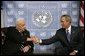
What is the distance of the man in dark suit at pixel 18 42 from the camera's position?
5836mm

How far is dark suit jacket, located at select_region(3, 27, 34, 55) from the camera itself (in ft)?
19.2

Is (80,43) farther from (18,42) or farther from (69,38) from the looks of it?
(18,42)

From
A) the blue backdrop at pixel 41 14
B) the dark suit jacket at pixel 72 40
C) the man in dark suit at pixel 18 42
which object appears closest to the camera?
the man in dark suit at pixel 18 42

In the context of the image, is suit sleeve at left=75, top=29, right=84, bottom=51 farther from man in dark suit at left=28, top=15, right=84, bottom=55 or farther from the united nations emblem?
the united nations emblem

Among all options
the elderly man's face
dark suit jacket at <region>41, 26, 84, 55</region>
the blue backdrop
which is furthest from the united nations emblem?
the elderly man's face

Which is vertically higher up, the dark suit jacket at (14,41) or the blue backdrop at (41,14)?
the blue backdrop at (41,14)

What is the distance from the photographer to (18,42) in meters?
5.90

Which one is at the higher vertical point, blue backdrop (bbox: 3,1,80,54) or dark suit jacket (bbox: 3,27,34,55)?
blue backdrop (bbox: 3,1,80,54)

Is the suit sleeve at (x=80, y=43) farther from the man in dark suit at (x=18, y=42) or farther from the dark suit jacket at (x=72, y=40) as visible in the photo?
the man in dark suit at (x=18, y=42)

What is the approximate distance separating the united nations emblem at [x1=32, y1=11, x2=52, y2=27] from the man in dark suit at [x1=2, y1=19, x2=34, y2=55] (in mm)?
812

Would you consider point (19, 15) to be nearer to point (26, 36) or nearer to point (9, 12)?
point (9, 12)

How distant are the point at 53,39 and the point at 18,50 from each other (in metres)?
0.57

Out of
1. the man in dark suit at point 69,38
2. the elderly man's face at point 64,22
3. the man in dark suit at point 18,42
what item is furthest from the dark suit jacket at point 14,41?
the elderly man's face at point 64,22

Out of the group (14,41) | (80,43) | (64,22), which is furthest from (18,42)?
(80,43)
